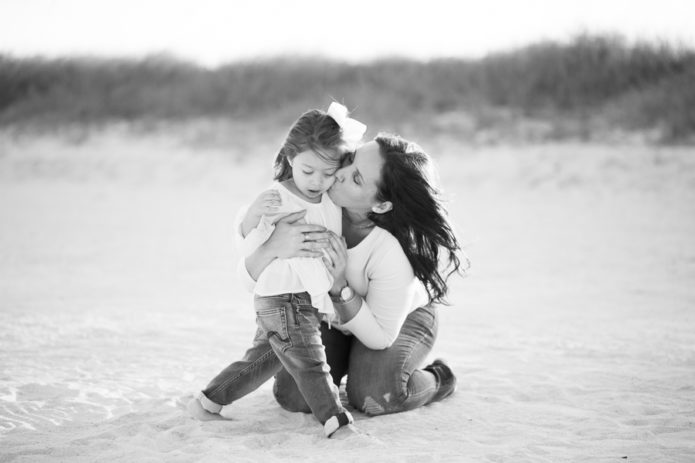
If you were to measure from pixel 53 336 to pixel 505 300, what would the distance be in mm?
3630

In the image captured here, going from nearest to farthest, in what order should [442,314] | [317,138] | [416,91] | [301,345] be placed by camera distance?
[301,345], [317,138], [442,314], [416,91]

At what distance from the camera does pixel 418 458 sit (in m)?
2.85

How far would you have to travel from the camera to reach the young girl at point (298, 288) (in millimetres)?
3082

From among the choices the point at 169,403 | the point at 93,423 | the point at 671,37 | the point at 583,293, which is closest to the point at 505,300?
the point at 583,293

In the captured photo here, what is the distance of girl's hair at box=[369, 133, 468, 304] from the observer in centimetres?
328

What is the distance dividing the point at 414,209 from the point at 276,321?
0.84 m

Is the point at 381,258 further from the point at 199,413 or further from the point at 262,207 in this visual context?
the point at 199,413

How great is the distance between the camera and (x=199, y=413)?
3320 millimetres

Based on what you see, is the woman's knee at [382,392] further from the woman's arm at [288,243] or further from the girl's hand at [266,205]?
the girl's hand at [266,205]

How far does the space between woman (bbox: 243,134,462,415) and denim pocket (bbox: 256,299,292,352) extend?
172 millimetres

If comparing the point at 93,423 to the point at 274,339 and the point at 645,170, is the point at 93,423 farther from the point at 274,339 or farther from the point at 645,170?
the point at 645,170

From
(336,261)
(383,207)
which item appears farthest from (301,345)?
(383,207)

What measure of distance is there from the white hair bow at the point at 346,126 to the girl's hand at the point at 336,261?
0.44 m

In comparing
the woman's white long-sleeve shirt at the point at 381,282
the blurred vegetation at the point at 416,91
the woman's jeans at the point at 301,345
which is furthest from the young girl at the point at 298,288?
the blurred vegetation at the point at 416,91
